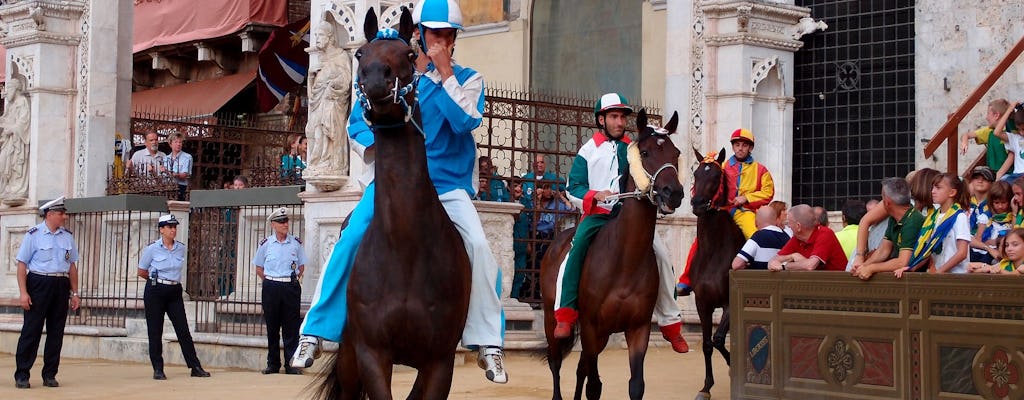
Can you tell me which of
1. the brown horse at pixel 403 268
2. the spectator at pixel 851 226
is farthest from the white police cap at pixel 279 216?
the brown horse at pixel 403 268

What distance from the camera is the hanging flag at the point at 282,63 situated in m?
27.1

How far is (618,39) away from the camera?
2295 cm

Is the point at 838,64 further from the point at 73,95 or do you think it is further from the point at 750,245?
the point at 73,95

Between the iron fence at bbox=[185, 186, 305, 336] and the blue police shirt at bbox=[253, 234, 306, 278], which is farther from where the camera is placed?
the iron fence at bbox=[185, 186, 305, 336]

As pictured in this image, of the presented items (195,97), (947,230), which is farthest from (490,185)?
(195,97)

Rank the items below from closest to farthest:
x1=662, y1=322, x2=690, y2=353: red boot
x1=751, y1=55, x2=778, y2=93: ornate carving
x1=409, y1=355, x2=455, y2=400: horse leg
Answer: x1=409, y1=355, x2=455, y2=400: horse leg
x1=662, y1=322, x2=690, y2=353: red boot
x1=751, y1=55, x2=778, y2=93: ornate carving

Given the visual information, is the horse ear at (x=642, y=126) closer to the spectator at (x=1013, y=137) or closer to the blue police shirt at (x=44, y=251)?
the spectator at (x=1013, y=137)

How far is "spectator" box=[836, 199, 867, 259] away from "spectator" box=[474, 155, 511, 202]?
15.3 feet

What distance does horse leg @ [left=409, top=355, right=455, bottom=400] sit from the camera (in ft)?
24.2

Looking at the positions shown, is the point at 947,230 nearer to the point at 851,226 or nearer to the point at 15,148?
the point at 851,226

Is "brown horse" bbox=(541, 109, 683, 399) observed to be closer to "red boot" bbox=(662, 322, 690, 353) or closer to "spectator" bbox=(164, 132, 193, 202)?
"red boot" bbox=(662, 322, 690, 353)

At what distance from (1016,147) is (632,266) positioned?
4.91 metres

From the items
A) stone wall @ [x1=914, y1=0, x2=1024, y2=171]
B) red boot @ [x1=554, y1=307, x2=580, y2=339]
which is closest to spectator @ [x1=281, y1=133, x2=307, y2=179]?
stone wall @ [x1=914, y1=0, x2=1024, y2=171]

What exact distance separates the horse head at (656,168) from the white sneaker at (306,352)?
3.45 meters
